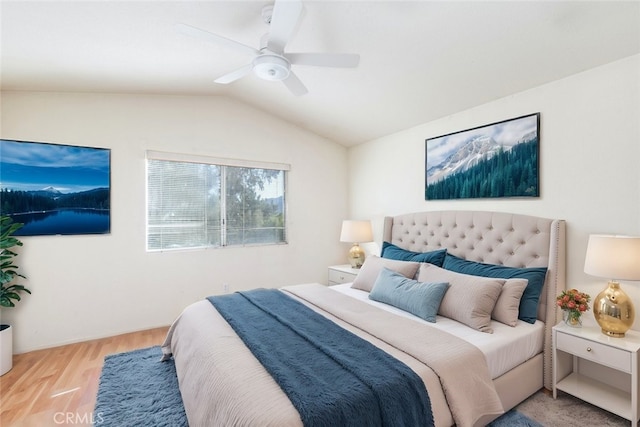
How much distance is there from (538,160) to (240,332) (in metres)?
2.67

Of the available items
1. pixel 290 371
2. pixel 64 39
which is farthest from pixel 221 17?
pixel 290 371

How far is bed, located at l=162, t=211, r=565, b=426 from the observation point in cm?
147

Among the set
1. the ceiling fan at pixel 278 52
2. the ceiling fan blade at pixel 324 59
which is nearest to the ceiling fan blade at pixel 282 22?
the ceiling fan at pixel 278 52

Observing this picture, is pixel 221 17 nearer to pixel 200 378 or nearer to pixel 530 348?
pixel 200 378

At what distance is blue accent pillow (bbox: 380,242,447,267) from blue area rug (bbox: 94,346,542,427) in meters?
1.32

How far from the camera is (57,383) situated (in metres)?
2.38

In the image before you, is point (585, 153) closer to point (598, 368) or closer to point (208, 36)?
point (598, 368)

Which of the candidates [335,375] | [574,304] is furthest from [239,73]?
[574,304]

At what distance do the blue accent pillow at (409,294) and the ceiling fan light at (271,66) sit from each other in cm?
186

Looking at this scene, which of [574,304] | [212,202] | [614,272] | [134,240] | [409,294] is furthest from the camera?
[212,202]

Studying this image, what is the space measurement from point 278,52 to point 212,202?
94.8 inches

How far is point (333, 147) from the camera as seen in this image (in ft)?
15.2

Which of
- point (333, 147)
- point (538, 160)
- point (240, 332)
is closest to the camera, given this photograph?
point (240, 332)

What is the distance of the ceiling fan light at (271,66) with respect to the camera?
1868mm
